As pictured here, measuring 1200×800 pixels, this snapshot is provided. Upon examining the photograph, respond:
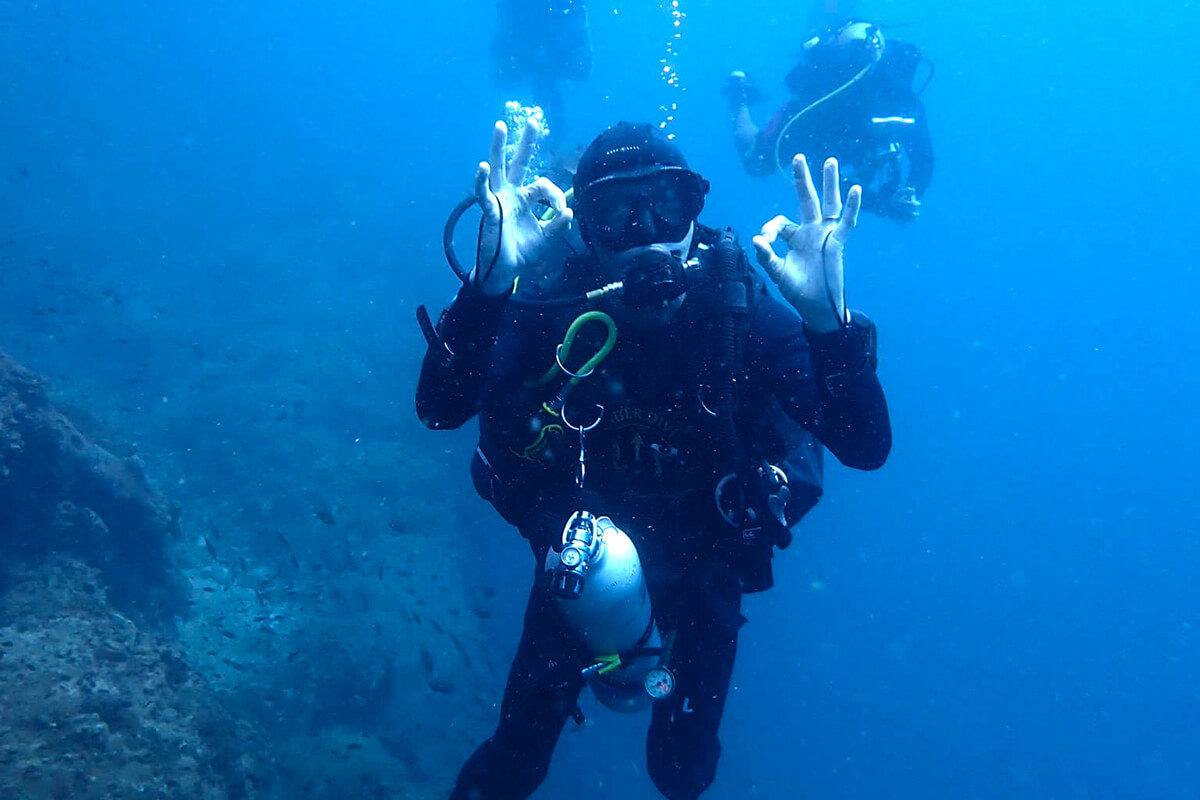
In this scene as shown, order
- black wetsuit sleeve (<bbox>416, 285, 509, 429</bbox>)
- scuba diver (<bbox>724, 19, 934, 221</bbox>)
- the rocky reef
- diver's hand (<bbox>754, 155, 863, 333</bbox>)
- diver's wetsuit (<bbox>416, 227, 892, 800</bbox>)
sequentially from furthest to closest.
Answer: scuba diver (<bbox>724, 19, 934, 221</bbox>)
the rocky reef
diver's wetsuit (<bbox>416, 227, 892, 800</bbox>)
black wetsuit sleeve (<bbox>416, 285, 509, 429</bbox>)
diver's hand (<bbox>754, 155, 863, 333</bbox>)

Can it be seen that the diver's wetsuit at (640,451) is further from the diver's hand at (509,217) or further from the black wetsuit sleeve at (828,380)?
the diver's hand at (509,217)

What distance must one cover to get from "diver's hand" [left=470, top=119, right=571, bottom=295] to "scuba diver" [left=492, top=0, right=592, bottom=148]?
60.4ft

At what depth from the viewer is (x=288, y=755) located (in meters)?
9.31

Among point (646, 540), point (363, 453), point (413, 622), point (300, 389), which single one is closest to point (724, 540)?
point (646, 540)

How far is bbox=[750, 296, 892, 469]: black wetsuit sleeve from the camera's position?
3037 mm

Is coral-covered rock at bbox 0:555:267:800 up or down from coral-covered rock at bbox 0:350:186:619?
down

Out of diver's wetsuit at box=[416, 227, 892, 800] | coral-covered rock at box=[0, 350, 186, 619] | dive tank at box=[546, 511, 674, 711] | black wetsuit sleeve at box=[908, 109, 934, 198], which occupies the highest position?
black wetsuit sleeve at box=[908, 109, 934, 198]

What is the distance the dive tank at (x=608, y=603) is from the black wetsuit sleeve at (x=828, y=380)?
1090mm

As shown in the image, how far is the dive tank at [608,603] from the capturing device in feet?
9.73

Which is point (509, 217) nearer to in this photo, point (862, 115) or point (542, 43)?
point (862, 115)

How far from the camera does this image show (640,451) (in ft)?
11.5

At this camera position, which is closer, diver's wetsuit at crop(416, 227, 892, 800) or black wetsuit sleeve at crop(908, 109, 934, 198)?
diver's wetsuit at crop(416, 227, 892, 800)

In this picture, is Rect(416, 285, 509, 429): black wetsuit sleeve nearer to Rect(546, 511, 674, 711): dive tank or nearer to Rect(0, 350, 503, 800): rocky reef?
Rect(546, 511, 674, 711): dive tank

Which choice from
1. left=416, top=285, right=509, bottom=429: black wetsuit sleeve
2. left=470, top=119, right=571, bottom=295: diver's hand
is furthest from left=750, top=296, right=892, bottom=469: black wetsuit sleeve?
left=416, top=285, right=509, bottom=429: black wetsuit sleeve
